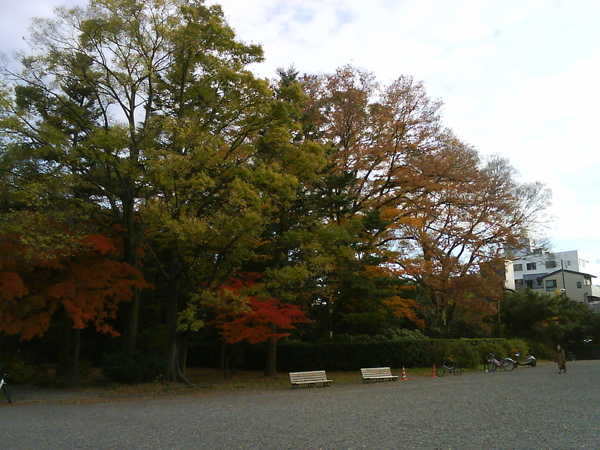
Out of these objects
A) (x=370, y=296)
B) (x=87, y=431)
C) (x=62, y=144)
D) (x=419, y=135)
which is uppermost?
(x=419, y=135)

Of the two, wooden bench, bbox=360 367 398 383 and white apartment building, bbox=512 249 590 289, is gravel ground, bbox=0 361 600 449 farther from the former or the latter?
white apartment building, bbox=512 249 590 289

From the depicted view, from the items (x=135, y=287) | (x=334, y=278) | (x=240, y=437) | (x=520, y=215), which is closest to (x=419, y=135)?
(x=334, y=278)

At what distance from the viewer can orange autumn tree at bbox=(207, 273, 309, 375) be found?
676 inches

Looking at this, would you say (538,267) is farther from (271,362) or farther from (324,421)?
(324,421)

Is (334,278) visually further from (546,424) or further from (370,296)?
(546,424)

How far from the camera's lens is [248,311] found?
17.3 meters

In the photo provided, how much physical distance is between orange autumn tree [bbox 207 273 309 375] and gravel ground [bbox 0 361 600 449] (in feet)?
10.2

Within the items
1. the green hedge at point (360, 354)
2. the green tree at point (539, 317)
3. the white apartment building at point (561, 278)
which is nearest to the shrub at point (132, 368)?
the green hedge at point (360, 354)

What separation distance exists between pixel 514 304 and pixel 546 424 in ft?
112

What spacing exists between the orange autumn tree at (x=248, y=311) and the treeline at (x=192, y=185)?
82 millimetres

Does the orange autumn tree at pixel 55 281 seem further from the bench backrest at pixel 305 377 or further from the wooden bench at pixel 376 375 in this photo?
the wooden bench at pixel 376 375

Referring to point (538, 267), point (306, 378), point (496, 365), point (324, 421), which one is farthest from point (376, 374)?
point (538, 267)

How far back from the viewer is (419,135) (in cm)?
2620

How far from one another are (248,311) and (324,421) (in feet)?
24.8
